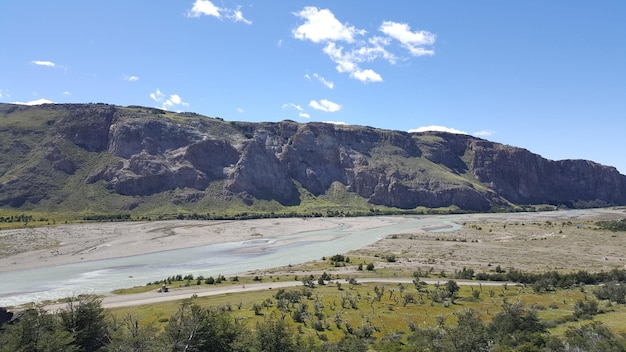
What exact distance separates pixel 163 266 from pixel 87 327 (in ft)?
181

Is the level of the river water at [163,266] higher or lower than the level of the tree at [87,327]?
lower

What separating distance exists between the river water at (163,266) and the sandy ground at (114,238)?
610 cm

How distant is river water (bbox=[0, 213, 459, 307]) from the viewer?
61719 millimetres

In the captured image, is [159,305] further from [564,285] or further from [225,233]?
[225,233]

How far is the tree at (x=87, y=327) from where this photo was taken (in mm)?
29703

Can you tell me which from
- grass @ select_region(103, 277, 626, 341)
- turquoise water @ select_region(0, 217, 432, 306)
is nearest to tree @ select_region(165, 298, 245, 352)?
grass @ select_region(103, 277, 626, 341)

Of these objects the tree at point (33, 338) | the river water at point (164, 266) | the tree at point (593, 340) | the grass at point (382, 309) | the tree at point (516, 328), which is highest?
the tree at point (33, 338)

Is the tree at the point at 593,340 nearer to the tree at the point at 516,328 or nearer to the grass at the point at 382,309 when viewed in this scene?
the tree at the point at 516,328

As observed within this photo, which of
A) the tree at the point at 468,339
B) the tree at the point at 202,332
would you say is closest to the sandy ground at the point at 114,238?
the tree at the point at 202,332

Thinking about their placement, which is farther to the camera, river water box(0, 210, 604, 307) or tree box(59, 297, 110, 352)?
river water box(0, 210, 604, 307)

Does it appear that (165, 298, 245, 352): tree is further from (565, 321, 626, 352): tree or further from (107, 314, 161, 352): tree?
(565, 321, 626, 352): tree

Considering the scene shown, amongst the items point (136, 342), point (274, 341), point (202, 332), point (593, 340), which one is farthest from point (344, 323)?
point (136, 342)

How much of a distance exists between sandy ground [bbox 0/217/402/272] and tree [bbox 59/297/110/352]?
59409 millimetres

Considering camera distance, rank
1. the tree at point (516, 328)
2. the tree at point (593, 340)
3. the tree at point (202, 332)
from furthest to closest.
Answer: the tree at point (516, 328) → the tree at point (202, 332) → the tree at point (593, 340)
